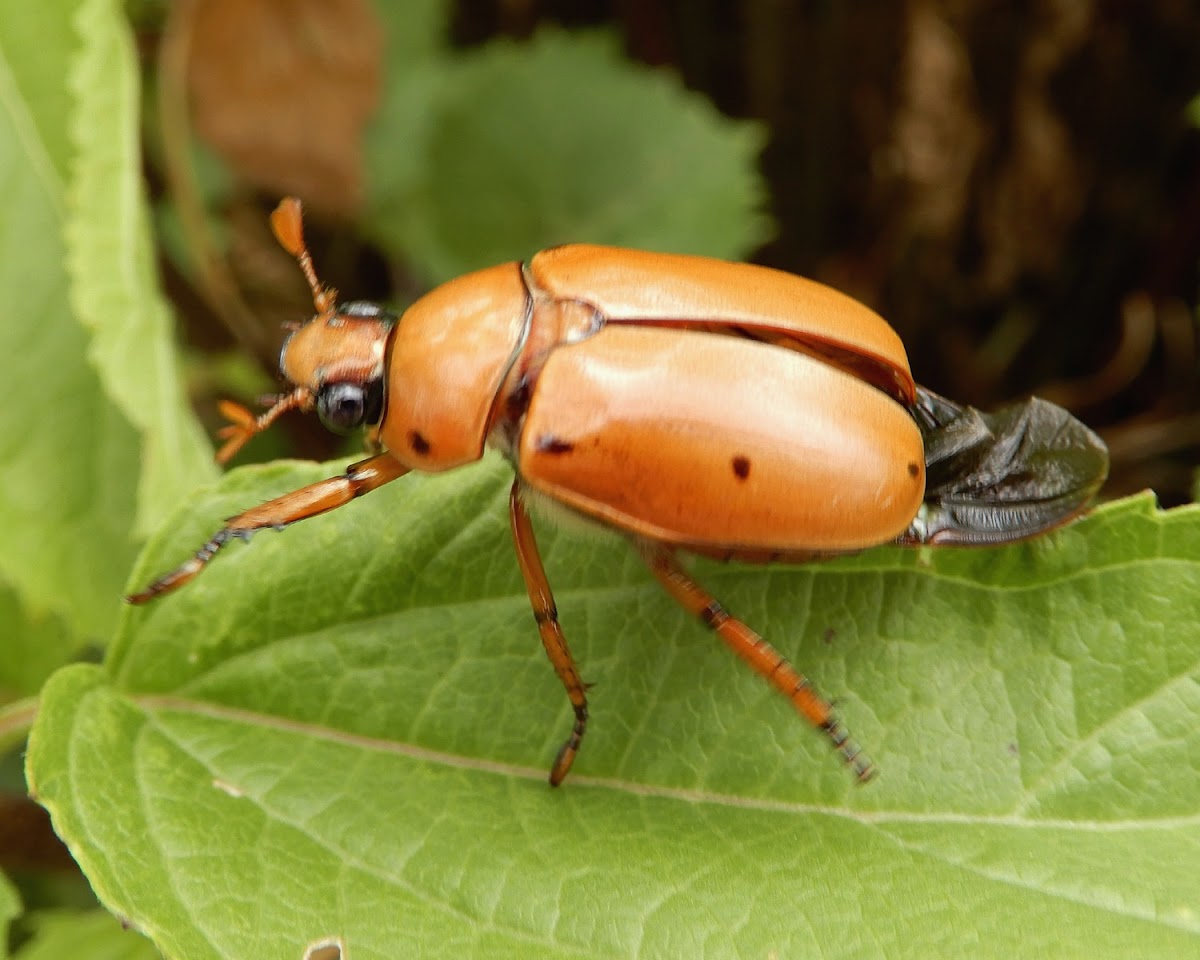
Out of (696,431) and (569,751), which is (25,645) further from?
(696,431)

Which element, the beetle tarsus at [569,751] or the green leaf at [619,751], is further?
the beetle tarsus at [569,751]

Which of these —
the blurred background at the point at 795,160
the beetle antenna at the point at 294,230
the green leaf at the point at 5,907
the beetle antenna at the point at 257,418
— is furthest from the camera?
the blurred background at the point at 795,160

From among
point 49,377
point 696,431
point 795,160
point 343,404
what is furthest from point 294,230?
point 795,160

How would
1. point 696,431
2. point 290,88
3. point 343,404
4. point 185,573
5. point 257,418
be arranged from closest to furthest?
point 696,431 < point 185,573 < point 343,404 < point 257,418 < point 290,88

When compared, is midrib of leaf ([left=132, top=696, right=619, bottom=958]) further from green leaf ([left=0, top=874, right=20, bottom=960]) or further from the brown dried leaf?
the brown dried leaf

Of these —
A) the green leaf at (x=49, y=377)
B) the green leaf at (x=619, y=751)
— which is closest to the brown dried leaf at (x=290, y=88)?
the green leaf at (x=49, y=377)

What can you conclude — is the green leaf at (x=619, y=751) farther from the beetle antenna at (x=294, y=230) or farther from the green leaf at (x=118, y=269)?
the beetle antenna at (x=294, y=230)

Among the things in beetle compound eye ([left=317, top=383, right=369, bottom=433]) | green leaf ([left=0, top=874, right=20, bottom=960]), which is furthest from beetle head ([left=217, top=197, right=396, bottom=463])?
green leaf ([left=0, top=874, right=20, bottom=960])
